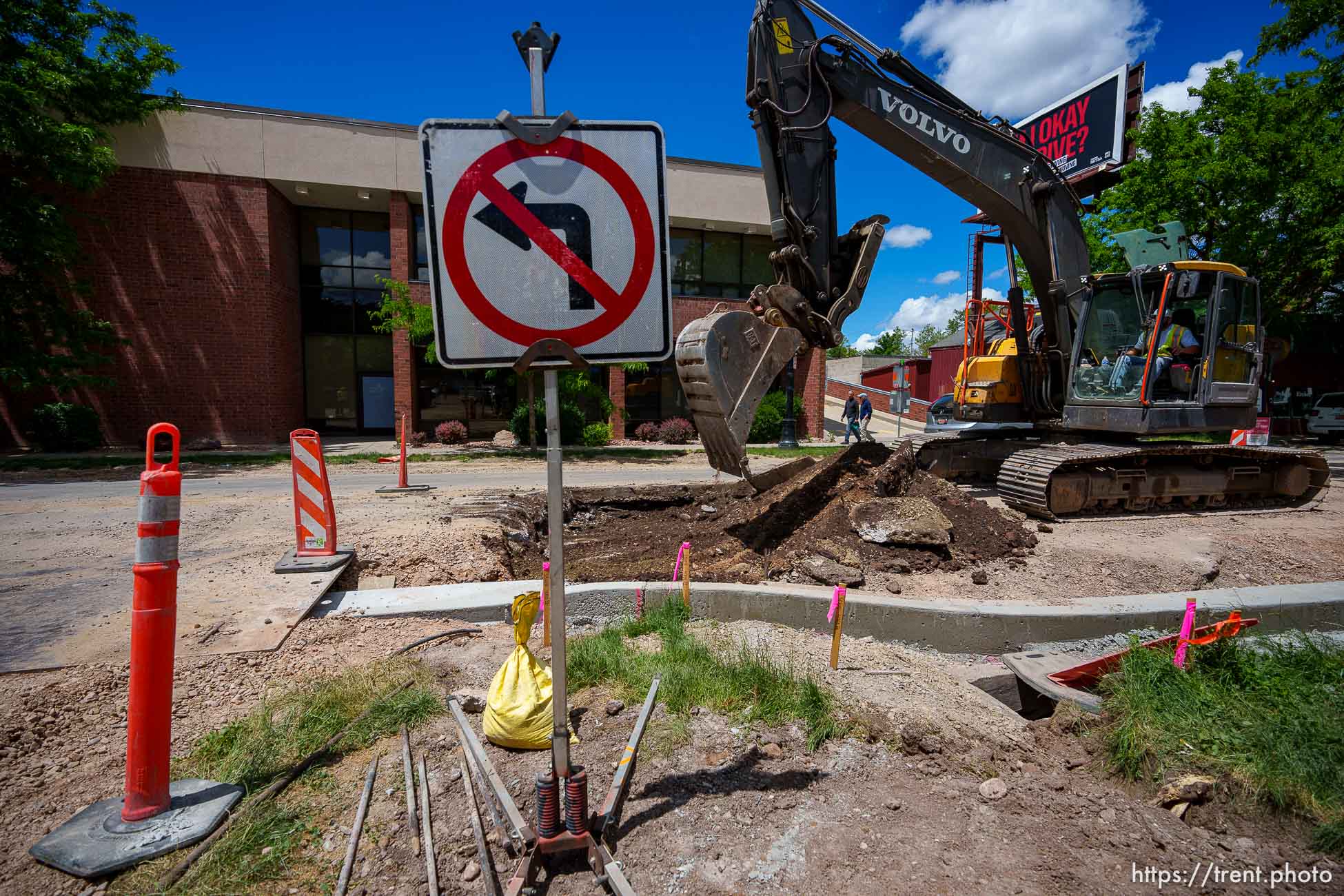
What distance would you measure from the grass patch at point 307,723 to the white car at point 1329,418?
1252 inches

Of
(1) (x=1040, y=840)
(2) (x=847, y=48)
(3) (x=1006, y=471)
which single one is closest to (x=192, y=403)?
(2) (x=847, y=48)

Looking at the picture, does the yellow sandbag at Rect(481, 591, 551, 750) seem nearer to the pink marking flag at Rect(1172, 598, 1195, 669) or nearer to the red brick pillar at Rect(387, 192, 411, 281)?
the pink marking flag at Rect(1172, 598, 1195, 669)

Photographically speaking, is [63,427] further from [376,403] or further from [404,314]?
[404,314]

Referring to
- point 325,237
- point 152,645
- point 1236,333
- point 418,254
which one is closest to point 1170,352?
point 1236,333

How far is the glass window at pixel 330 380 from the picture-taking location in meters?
22.1

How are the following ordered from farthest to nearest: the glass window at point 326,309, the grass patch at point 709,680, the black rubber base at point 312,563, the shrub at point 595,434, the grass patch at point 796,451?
the glass window at point 326,309, the shrub at point 595,434, the grass patch at point 796,451, the black rubber base at point 312,563, the grass patch at point 709,680

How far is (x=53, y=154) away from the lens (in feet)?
46.9

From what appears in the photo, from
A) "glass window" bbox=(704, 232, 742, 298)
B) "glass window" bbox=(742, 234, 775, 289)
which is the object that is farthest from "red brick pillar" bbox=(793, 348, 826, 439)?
"glass window" bbox=(704, 232, 742, 298)

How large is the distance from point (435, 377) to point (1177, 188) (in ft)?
76.9

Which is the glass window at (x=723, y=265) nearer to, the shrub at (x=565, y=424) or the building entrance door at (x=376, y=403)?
the shrub at (x=565, y=424)

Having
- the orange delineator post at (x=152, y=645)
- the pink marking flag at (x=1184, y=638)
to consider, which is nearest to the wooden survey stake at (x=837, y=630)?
the pink marking flag at (x=1184, y=638)

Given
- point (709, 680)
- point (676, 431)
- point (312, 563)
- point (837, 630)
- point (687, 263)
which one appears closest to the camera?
point (709, 680)

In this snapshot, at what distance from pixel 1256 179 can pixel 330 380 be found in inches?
1135

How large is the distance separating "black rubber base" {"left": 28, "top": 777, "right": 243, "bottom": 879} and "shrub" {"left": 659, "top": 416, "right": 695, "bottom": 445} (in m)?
19.2
